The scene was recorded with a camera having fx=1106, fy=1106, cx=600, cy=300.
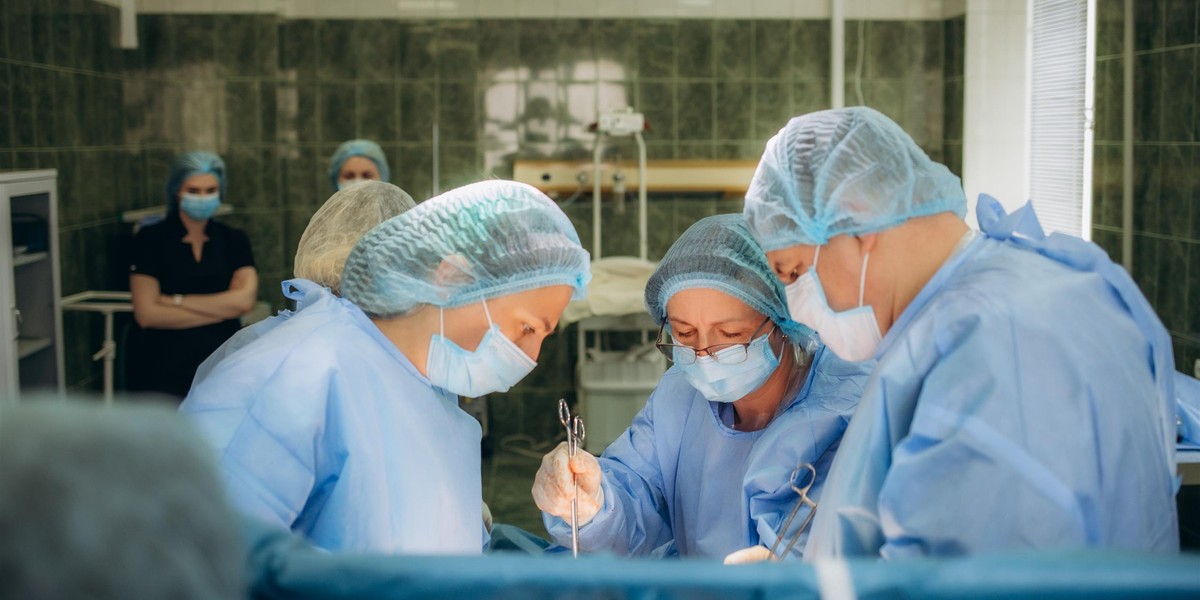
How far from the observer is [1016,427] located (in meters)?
1.12

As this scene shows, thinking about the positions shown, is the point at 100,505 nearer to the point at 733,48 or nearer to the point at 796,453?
the point at 796,453

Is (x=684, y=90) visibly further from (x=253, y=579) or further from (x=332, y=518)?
(x=253, y=579)

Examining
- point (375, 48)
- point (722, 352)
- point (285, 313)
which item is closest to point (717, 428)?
point (722, 352)

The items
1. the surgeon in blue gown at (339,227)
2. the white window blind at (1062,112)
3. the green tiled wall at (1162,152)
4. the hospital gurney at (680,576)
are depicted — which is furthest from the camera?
the white window blind at (1062,112)

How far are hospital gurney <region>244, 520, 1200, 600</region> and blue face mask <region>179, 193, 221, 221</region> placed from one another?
3629 millimetres

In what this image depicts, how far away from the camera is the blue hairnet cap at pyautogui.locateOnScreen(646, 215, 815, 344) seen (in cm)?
186

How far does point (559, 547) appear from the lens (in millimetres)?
2006

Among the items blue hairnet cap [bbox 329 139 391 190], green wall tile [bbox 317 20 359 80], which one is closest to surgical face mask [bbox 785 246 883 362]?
blue hairnet cap [bbox 329 139 391 190]

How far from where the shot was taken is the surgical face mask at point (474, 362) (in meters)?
1.61

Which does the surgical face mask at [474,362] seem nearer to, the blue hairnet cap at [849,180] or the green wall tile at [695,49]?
the blue hairnet cap at [849,180]

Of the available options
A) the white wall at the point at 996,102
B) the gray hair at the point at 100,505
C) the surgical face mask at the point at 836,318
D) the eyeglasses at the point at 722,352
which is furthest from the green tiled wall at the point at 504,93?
the gray hair at the point at 100,505

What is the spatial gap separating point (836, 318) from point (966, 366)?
32cm

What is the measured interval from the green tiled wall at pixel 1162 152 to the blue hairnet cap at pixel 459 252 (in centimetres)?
263

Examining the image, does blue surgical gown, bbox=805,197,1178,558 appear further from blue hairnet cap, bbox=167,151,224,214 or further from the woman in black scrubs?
blue hairnet cap, bbox=167,151,224,214
